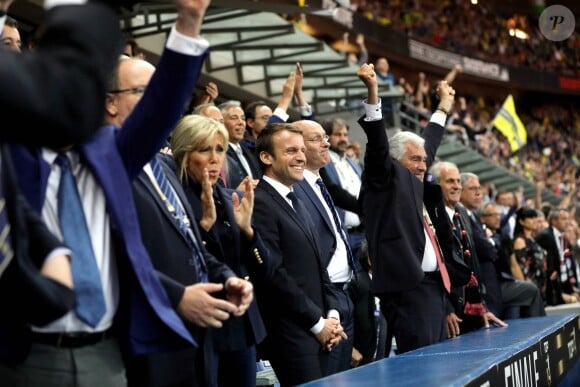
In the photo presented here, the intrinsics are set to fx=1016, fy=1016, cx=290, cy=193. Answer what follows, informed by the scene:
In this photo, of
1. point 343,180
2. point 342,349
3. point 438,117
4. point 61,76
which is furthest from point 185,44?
point 343,180

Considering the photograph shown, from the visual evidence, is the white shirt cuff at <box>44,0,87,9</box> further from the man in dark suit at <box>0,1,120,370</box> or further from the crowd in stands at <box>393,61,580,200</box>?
the crowd in stands at <box>393,61,580,200</box>

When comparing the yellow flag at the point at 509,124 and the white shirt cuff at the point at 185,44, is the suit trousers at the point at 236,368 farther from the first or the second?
the yellow flag at the point at 509,124

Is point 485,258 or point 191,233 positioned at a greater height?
point 191,233

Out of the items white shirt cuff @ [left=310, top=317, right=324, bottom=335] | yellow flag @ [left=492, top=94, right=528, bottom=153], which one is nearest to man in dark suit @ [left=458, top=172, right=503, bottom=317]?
white shirt cuff @ [left=310, top=317, right=324, bottom=335]

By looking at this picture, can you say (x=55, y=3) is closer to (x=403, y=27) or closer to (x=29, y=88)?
(x=29, y=88)

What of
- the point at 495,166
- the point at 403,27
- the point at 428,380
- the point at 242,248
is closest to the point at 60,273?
the point at 428,380

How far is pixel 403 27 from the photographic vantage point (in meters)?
30.2

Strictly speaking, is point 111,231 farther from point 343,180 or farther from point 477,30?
point 477,30

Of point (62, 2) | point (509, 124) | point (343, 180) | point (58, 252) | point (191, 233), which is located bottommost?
point (509, 124)

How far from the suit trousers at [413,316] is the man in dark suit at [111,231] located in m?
3.08

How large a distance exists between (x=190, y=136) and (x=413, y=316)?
214 cm

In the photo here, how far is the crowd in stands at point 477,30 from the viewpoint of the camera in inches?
1186

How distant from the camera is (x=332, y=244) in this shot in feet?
17.6

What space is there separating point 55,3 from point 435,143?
5.12m
